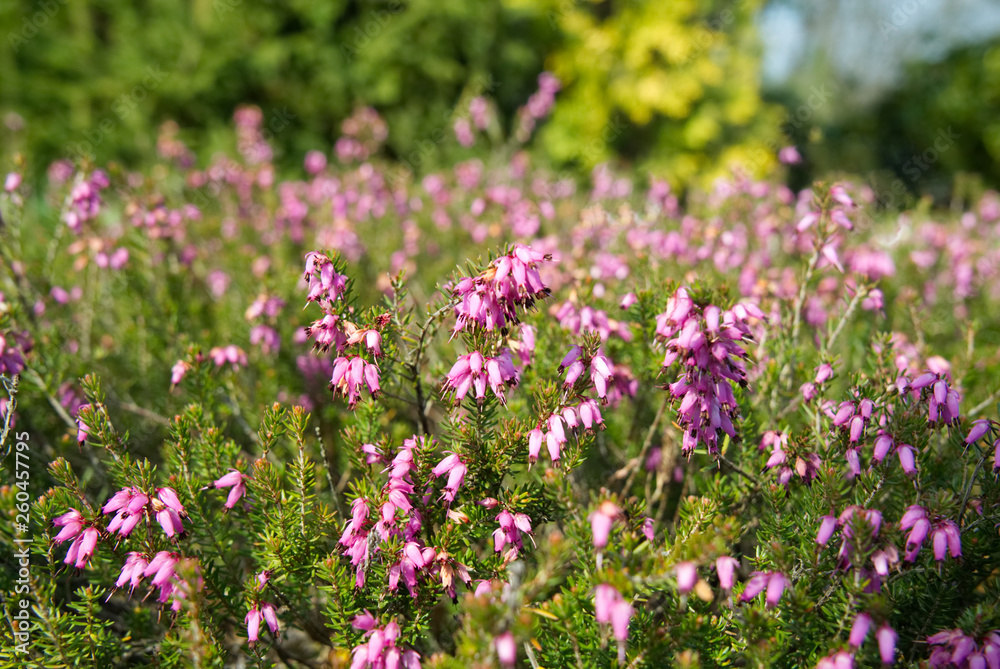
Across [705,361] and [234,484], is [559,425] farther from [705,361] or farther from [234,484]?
[234,484]

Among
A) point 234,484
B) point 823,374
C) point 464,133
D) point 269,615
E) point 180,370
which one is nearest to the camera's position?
point 269,615

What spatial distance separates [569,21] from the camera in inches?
426

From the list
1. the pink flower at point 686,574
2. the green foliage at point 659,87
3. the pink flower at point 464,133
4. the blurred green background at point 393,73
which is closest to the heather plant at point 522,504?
the pink flower at point 686,574

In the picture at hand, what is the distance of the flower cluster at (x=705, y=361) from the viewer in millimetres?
1499

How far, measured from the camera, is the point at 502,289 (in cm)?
152

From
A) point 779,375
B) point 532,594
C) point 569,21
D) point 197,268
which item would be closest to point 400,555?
point 532,594

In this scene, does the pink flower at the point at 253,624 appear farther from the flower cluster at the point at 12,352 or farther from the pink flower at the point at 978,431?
the pink flower at the point at 978,431

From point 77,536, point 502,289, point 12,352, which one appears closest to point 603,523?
point 502,289

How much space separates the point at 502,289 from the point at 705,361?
0.56 metres

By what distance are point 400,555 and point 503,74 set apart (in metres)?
11.1

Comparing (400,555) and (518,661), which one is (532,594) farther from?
(518,661)

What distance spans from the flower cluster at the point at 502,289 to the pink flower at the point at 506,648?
736 millimetres

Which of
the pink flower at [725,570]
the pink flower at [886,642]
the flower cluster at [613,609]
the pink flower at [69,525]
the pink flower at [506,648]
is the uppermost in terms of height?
the flower cluster at [613,609]

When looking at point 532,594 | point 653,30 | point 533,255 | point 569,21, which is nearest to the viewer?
point 532,594
